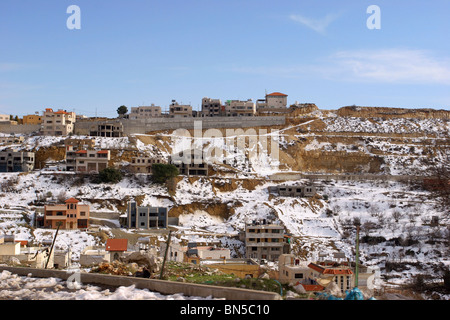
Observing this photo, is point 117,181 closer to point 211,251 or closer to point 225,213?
point 225,213

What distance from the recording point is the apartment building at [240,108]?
87.3 m

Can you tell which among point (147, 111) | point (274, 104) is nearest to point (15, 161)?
point (147, 111)

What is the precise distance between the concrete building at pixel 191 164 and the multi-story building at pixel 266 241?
19.8 m

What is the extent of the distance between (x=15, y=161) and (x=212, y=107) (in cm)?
3561

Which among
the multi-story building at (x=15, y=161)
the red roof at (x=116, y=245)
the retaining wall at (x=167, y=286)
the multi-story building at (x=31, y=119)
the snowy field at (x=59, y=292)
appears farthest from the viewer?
the multi-story building at (x=31, y=119)

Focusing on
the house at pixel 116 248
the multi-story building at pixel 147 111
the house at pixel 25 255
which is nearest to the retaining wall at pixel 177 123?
the multi-story building at pixel 147 111

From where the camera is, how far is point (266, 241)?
47.3 metres

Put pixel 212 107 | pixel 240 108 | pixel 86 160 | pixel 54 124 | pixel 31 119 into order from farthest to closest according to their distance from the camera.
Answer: pixel 212 107 → pixel 240 108 → pixel 31 119 → pixel 54 124 → pixel 86 160

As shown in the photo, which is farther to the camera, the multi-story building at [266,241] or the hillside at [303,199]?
the hillside at [303,199]

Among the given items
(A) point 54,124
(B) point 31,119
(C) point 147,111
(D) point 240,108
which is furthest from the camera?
(C) point 147,111

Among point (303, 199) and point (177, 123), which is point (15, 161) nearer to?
point (177, 123)

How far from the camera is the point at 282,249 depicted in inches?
1860

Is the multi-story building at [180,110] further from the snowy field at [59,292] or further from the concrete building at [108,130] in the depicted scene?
the snowy field at [59,292]
